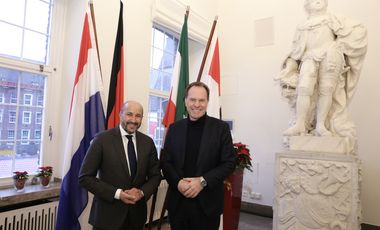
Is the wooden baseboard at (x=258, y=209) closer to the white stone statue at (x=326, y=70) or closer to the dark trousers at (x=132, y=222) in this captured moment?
the white stone statue at (x=326, y=70)

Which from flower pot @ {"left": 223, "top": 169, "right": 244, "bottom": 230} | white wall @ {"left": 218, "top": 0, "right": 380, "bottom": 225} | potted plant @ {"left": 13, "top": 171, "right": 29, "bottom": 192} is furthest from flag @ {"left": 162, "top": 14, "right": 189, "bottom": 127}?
white wall @ {"left": 218, "top": 0, "right": 380, "bottom": 225}

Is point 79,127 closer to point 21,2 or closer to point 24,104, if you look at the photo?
point 24,104

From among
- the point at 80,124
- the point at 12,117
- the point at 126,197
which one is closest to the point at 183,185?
the point at 126,197

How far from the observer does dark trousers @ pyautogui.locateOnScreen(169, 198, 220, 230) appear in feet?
4.81

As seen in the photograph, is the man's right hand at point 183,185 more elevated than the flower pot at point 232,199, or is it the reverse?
the man's right hand at point 183,185

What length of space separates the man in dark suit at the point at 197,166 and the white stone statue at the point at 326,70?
4.12ft

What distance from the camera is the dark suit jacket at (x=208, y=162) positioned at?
1.47 m

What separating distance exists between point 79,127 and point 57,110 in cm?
48

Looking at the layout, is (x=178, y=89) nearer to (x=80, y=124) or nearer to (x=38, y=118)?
(x=80, y=124)

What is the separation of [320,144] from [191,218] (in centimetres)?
145

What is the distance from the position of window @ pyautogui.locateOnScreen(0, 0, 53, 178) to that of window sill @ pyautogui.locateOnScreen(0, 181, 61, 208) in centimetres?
20

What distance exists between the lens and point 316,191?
2.24m

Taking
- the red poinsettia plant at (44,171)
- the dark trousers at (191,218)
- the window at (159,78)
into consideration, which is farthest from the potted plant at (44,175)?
the window at (159,78)

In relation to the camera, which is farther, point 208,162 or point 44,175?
point 44,175
